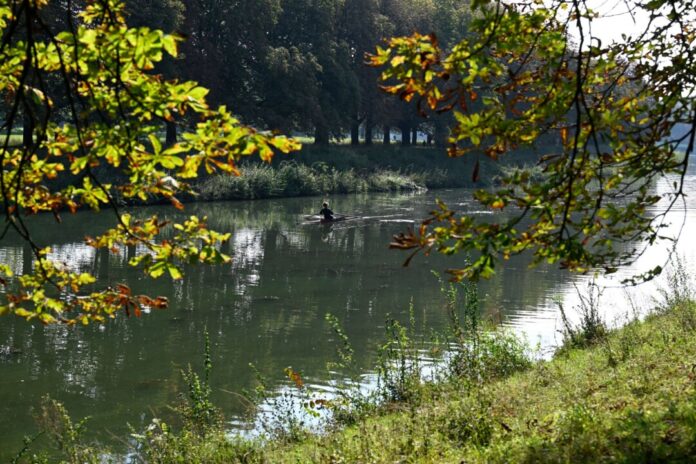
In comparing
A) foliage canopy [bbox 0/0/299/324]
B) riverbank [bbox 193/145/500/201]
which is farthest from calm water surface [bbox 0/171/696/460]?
riverbank [bbox 193/145/500/201]

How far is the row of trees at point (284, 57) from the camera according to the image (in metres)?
53.2

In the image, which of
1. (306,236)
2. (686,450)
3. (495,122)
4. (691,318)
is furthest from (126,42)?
(306,236)

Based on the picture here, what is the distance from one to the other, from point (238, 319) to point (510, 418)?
10231 mm

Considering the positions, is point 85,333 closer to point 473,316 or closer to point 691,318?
point 473,316

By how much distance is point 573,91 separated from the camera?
246 inches

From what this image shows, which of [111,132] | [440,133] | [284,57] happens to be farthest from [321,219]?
[440,133]

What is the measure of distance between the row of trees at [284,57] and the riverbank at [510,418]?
125ft

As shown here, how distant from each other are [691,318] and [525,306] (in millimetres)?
7505

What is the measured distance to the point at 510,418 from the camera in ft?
26.1

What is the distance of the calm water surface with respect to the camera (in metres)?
12.3

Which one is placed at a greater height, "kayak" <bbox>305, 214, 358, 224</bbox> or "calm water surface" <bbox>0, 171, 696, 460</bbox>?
"kayak" <bbox>305, 214, 358, 224</bbox>

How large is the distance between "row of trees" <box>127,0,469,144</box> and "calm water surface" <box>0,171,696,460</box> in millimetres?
22759

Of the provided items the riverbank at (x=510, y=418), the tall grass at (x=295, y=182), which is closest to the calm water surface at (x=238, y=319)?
the riverbank at (x=510, y=418)

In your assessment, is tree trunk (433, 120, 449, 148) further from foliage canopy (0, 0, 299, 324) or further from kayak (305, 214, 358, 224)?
foliage canopy (0, 0, 299, 324)
